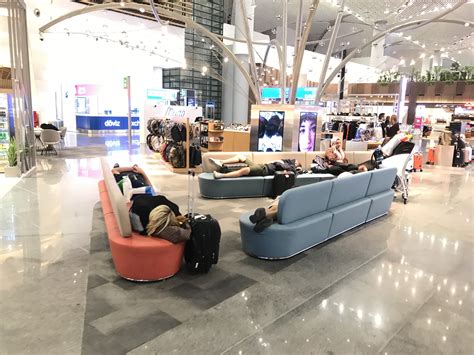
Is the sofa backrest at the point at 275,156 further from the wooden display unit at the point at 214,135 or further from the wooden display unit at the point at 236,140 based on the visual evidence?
the wooden display unit at the point at 236,140

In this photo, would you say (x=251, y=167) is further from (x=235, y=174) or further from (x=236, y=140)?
(x=236, y=140)

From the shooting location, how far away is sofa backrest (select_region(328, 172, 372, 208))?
498 cm

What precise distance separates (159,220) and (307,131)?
818 cm

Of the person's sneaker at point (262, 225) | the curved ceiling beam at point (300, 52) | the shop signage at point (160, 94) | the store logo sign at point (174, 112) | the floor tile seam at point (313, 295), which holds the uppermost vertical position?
the curved ceiling beam at point (300, 52)

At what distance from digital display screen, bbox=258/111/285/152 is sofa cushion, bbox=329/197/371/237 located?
5.24 meters

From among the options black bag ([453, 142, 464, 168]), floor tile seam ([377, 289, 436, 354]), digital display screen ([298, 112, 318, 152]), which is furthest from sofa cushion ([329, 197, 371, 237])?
black bag ([453, 142, 464, 168])

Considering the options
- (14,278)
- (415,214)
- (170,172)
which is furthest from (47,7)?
(415,214)

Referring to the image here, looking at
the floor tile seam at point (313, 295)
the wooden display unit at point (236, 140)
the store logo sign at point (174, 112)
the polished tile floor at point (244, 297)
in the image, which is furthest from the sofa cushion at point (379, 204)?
the store logo sign at point (174, 112)

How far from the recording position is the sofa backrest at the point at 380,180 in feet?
19.3

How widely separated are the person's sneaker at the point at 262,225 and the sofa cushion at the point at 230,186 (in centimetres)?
308

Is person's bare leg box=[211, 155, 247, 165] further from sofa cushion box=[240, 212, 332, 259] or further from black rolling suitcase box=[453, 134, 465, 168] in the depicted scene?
black rolling suitcase box=[453, 134, 465, 168]

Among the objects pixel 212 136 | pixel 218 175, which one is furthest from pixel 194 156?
pixel 218 175

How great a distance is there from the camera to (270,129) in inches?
420

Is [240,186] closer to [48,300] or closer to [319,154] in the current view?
[319,154]
